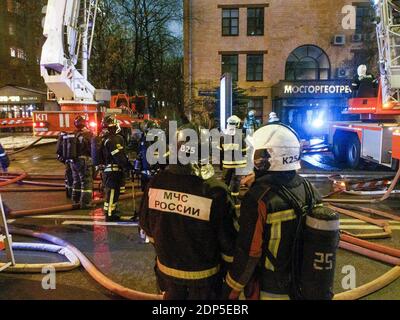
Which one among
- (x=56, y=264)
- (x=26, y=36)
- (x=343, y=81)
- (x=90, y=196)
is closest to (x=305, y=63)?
(x=343, y=81)

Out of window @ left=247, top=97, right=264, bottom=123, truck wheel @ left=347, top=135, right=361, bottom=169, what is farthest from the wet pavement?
window @ left=247, top=97, right=264, bottom=123

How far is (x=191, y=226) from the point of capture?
234 cm

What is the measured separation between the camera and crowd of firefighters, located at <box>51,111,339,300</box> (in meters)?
2.13

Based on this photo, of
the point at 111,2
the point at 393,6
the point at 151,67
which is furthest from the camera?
the point at 151,67

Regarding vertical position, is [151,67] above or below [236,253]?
above

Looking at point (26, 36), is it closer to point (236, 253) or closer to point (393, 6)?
point (393, 6)

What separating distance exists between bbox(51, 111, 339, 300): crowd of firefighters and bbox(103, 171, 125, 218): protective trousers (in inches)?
137

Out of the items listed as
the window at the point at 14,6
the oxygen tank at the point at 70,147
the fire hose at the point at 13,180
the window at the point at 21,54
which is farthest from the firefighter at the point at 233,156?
the window at the point at 21,54

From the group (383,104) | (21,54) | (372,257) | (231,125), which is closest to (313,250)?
(372,257)

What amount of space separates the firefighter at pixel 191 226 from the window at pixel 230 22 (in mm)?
22031

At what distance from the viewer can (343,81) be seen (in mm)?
22031

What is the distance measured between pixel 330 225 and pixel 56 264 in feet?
10.9

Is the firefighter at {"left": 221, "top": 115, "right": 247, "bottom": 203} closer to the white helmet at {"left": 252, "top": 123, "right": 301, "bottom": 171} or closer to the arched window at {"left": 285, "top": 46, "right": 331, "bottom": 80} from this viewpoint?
the white helmet at {"left": 252, "top": 123, "right": 301, "bottom": 171}

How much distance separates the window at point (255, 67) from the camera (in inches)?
912
